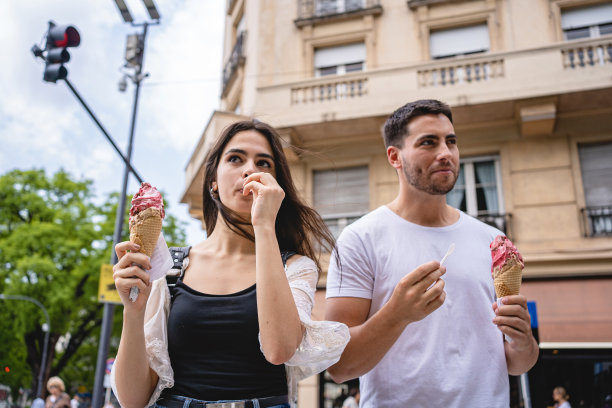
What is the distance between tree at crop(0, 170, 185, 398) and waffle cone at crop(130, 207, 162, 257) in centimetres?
1966

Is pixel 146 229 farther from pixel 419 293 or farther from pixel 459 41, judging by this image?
pixel 459 41

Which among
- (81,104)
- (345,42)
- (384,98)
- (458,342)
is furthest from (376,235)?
(345,42)

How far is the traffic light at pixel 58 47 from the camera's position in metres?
7.08

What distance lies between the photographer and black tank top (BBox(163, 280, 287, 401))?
6.16 ft

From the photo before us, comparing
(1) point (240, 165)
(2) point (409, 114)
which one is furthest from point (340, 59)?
(1) point (240, 165)

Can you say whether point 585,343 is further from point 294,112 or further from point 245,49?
point 245,49

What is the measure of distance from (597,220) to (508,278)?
8853 millimetres

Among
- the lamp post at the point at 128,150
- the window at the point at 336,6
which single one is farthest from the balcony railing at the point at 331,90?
the lamp post at the point at 128,150

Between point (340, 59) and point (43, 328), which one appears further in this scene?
point (43, 328)

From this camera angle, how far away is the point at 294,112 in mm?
11258

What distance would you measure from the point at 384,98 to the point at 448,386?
30.4ft

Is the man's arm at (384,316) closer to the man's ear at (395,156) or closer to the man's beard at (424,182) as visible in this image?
→ the man's beard at (424,182)

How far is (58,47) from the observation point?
23.8 ft

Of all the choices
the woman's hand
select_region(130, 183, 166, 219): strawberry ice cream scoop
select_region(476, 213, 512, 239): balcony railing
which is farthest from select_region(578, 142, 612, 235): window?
the woman's hand
